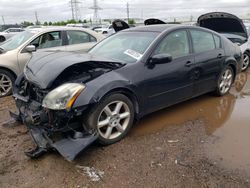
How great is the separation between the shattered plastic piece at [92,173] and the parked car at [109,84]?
0.90 feet

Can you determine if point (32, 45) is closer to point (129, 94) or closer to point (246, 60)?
point (129, 94)

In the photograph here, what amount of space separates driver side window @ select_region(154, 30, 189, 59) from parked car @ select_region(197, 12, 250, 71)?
4.08 meters

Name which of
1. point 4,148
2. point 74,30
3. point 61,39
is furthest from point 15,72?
point 4,148

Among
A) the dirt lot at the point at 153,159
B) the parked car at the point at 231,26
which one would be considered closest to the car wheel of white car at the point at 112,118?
the dirt lot at the point at 153,159

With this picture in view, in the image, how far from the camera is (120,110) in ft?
11.3

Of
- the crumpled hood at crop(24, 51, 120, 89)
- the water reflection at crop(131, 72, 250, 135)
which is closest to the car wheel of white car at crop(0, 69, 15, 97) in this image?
the crumpled hood at crop(24, 51, 120, 89)

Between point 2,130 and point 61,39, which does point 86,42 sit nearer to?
point 61,39

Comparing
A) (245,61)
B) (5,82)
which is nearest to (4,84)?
(5,82)

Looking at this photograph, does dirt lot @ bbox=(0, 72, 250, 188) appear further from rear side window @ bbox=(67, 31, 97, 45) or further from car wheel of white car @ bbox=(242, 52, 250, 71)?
car wheel of white car @ bbox=(242, 52, 250, 71)

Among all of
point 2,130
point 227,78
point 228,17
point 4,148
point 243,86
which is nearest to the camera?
point 4,148

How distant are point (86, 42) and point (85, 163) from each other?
4.64 meters

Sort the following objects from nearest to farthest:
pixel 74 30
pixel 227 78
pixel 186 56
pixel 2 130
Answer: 1. pixel 2 130
2. pixel 186 56
3. pixel 227 78
4. pixel 74 30

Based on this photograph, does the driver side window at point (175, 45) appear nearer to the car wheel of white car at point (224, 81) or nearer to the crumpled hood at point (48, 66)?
the crumpled hood at point (48, 66)

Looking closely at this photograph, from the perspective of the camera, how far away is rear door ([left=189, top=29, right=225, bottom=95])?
4.48 meters
